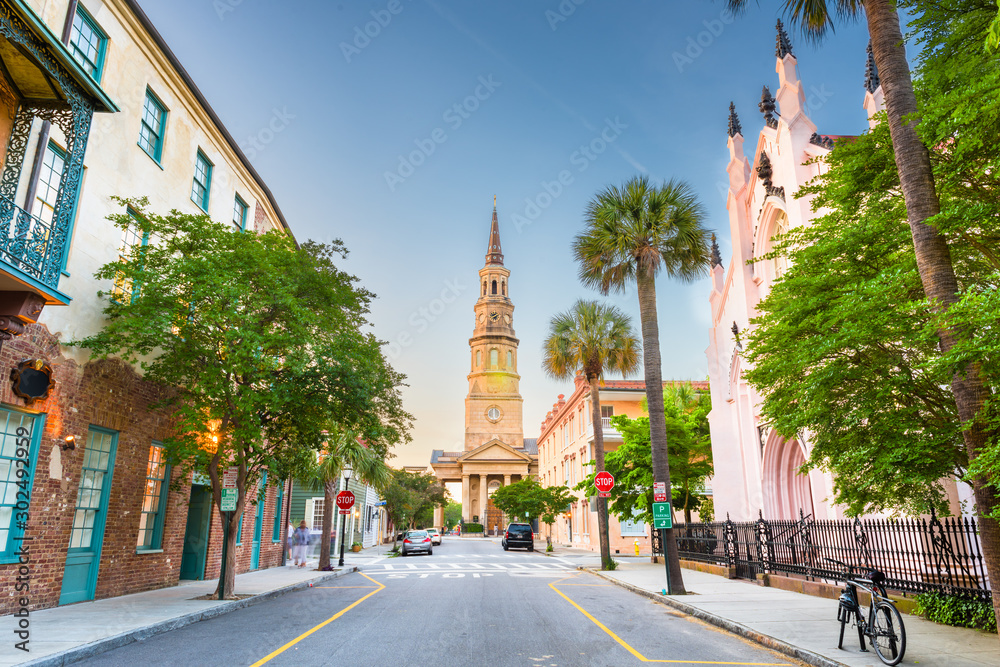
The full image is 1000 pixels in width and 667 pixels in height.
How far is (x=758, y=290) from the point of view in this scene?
23953 mm

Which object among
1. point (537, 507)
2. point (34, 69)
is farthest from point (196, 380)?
point (537, 507)

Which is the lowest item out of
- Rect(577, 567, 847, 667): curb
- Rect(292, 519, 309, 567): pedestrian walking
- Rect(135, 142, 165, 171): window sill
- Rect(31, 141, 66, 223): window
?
Rect(577, 567, 847, 667): curb

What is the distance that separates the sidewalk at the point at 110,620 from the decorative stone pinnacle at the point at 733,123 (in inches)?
966

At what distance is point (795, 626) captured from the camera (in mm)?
9930

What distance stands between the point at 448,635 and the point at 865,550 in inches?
339

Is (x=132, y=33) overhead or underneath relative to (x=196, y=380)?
overhead

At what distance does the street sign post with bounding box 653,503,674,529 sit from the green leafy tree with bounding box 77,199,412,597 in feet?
23.4

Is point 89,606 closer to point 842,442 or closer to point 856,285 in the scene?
point 842,442

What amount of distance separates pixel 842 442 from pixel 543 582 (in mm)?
12222

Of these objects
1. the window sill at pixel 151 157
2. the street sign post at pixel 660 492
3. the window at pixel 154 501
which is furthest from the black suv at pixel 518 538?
the window sill at pixel 151 157

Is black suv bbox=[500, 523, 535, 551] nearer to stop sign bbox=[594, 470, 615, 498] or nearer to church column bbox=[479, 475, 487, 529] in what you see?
stop sign bbox=[594, 470, 615, 498]

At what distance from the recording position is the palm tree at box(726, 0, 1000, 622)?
7.14m

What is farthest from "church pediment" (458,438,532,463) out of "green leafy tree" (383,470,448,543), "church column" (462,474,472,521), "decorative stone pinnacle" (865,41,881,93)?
"decorative stone pinnacle" (865,41,881,93)

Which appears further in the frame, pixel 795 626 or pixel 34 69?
pixel 795 626
